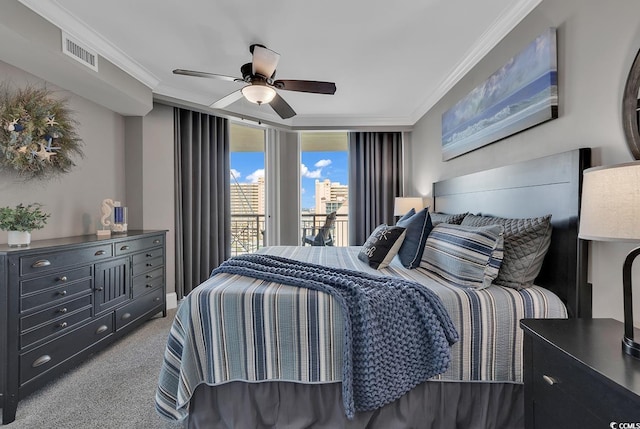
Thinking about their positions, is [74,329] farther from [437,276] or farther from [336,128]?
[336,128]

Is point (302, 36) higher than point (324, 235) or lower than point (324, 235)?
higher

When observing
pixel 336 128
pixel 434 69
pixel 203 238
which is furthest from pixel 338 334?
pixel 336 128

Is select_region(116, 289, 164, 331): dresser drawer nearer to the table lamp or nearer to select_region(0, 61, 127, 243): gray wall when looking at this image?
select_region(0, 61, 127, 243): gray wall

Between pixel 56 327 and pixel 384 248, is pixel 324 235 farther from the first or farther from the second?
pixel 56 327

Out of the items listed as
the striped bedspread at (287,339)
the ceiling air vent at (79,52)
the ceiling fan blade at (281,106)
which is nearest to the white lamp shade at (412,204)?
the ceiling fan blade at (281,106)

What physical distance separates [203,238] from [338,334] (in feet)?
9.97

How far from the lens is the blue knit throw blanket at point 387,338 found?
1352 millimetres

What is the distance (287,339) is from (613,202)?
4.40 ft

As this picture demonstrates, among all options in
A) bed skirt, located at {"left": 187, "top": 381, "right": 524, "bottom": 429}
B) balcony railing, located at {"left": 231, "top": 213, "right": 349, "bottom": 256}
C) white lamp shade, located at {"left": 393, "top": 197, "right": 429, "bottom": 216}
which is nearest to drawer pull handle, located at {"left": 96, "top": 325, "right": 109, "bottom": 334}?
bed skirt, located at {"left": 187, "top": 381, "right": 524, "bottom": 429}

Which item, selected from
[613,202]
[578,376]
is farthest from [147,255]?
[613,202]

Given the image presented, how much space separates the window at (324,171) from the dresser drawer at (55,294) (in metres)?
3.29

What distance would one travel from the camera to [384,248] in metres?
2.21

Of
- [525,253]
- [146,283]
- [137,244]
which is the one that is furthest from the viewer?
[146,283]

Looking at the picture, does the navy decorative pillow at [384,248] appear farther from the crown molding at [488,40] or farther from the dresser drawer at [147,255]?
the dresser drawer at [147,255]
